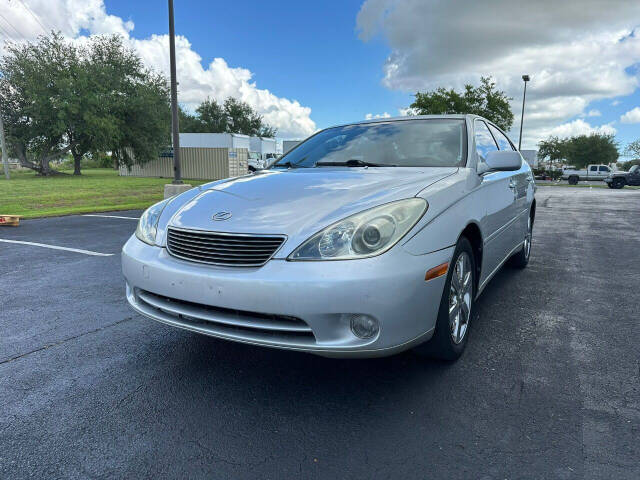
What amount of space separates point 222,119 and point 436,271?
7259cm

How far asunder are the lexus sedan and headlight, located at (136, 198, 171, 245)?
0.01 meters

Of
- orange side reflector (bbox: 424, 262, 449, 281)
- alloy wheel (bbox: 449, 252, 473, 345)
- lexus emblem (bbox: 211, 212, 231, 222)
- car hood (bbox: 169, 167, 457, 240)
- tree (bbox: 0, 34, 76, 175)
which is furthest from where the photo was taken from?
tree (bbox: 0, 34, 76, 175)

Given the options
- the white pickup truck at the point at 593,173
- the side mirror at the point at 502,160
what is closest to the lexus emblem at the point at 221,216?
the side mirror at the point at 502,160

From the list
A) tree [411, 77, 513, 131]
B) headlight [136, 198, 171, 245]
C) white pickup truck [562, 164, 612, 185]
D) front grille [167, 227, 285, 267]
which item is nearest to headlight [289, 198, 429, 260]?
front grille [167, 227, 285, 267]

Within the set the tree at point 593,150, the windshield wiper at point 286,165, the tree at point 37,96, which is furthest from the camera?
the tree at point 593,150

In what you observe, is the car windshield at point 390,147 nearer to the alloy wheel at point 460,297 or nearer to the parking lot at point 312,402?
the alloy wheel at point 460,297

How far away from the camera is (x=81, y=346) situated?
2988mm

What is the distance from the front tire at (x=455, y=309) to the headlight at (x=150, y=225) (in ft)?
5.54

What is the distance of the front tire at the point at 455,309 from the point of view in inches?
95.5

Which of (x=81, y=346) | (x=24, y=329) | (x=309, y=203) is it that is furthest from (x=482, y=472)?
(x=24, y=329)

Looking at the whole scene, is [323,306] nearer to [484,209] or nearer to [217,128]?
[484,209]

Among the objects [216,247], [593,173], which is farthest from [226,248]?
[593,173]

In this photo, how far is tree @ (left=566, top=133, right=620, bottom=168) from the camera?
56125mm

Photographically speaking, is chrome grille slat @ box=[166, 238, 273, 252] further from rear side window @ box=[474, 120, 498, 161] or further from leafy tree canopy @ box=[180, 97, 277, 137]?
leafy tree canopy @ box=[180, 97, 277, 137]
